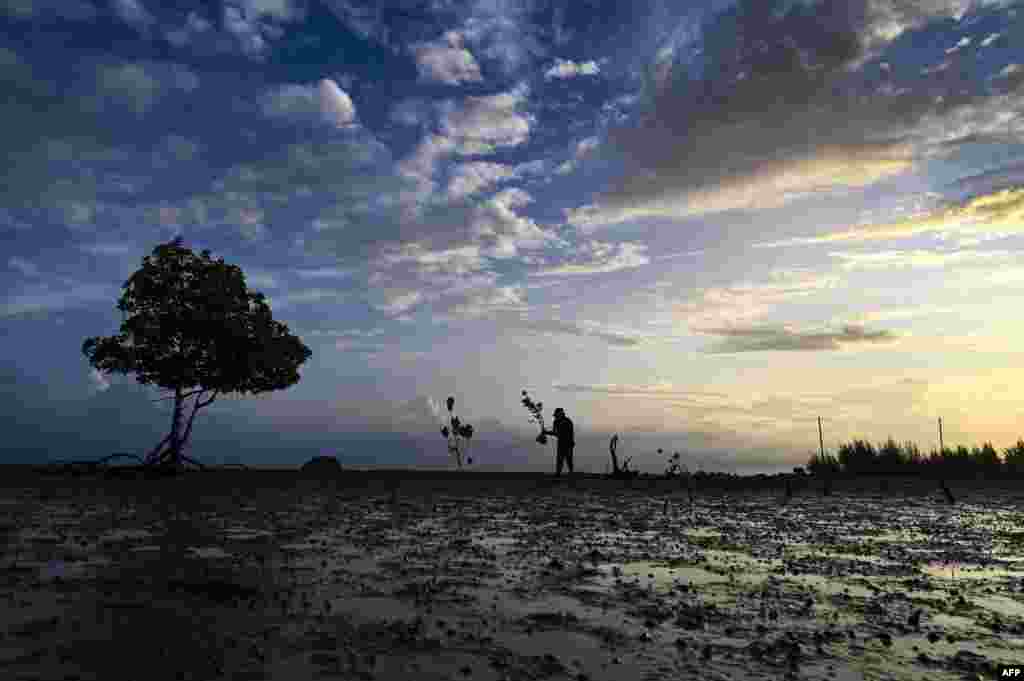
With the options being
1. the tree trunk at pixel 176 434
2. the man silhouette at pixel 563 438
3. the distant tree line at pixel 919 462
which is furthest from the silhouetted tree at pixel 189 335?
the distant tree line at pixel 919 462

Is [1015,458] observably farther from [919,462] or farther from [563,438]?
[563,438]

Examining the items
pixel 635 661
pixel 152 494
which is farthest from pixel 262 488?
pixel 635 661

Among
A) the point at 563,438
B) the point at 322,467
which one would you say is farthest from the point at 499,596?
the point at 322,467

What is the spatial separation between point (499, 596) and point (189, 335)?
2877 cm

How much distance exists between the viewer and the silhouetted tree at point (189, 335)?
103 feet

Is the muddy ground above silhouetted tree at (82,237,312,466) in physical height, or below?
below

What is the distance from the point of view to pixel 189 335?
105ft

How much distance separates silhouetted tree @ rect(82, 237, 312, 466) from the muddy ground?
16.1 metres

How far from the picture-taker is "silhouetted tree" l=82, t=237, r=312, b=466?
3143 cm

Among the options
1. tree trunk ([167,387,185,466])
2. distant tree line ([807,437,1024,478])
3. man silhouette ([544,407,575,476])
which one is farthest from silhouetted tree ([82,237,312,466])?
distant tree line ([807,437,1024,478])

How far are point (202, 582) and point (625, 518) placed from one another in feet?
35.9

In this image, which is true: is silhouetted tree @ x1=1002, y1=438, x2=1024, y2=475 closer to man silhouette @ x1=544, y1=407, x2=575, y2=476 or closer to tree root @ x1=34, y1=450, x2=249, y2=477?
man silhouette @ x1=544, y1=407, x2=575, y2=476

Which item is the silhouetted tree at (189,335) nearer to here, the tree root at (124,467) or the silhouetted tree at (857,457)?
the tree root at (124,467)

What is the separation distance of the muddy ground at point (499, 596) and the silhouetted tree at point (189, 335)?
52.9ft
